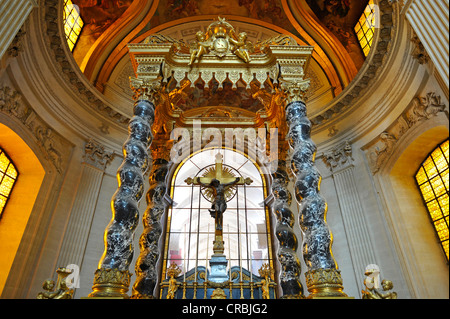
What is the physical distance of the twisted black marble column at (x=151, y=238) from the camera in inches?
228

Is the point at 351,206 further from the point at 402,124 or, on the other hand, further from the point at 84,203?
the point at 84,203

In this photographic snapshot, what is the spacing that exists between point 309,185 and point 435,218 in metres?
3.96

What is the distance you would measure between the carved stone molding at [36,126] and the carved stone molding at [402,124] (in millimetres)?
8455

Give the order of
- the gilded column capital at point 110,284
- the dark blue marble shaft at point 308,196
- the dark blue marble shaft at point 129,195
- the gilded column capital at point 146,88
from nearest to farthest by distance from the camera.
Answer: the gilded column capital at point 110,284, the dark blue marble shaft at point 129,195, the dark blue marble shaft at point 308,196, the gilded column capital at point 146,88

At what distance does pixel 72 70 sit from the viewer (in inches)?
329

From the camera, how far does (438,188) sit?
7008 mm

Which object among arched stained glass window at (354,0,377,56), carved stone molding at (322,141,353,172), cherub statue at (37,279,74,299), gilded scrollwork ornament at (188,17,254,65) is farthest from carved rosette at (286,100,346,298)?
arched stained glass window at (354,0,377,56)

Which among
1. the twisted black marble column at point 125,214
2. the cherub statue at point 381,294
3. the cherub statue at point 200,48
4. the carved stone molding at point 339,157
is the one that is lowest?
the cherub statue at point 381,294

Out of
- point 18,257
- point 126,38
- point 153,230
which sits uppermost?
point 126,38

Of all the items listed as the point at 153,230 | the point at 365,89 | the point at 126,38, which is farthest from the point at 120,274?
the point at 126,38

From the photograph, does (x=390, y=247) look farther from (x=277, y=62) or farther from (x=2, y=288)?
(x=2, y=288)

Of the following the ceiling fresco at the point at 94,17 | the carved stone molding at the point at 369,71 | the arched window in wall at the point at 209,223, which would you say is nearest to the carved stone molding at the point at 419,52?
the carved stone molding at the point at 369,71

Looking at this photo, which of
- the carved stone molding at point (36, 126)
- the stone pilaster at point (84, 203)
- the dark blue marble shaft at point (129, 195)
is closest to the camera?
the dark blue marble shaft at point (129, 195)

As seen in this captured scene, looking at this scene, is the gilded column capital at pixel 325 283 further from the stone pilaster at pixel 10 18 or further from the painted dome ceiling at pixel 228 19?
the painted dome ceiling at pixel 228 19
